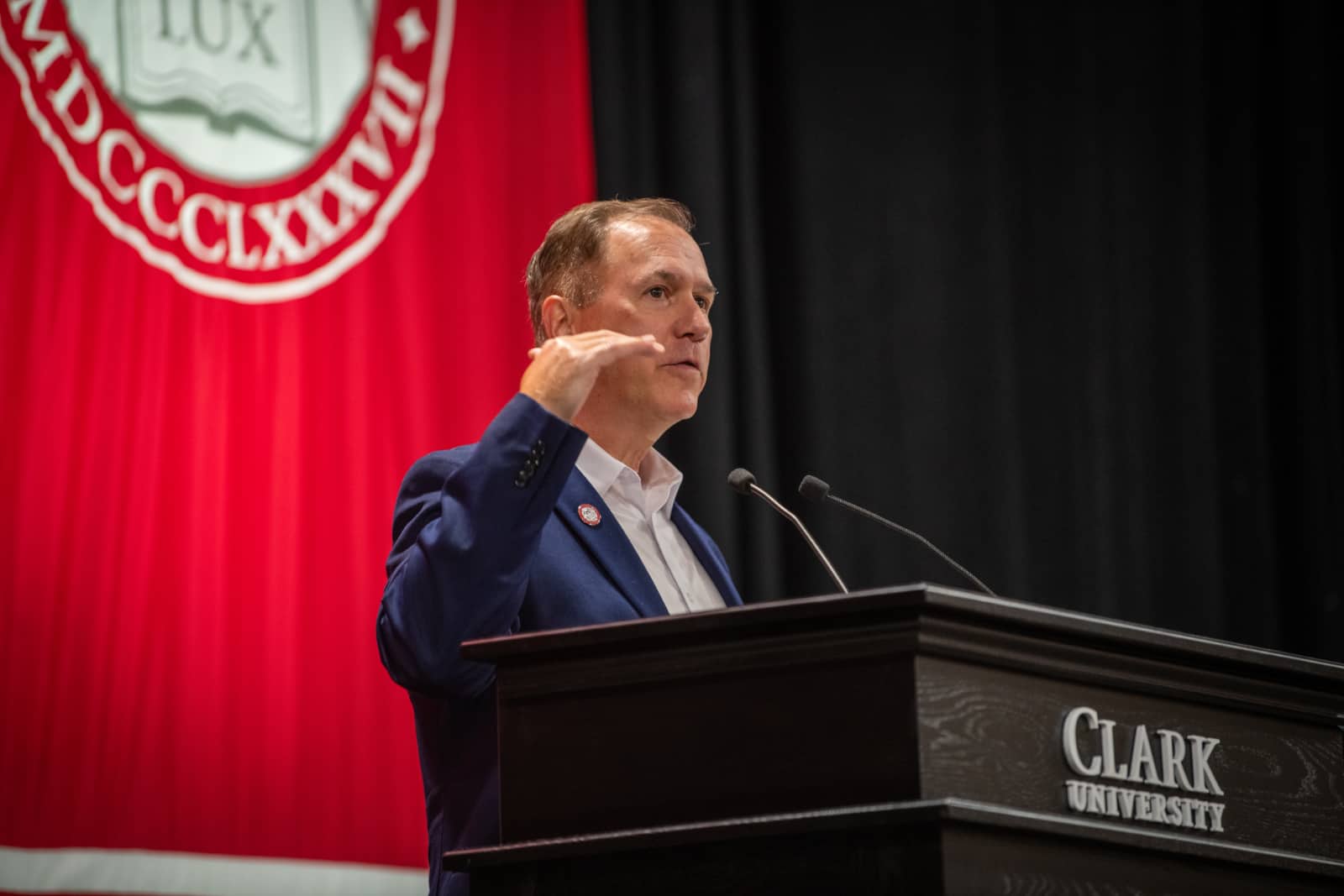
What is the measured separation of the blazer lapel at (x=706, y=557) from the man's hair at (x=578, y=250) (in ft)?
1.17

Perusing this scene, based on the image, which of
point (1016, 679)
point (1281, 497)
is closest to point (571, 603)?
point (1016, 679)

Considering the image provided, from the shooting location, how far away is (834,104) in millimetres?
4727

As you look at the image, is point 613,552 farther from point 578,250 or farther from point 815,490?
point 578,250

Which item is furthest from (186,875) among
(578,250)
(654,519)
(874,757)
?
(874,757)

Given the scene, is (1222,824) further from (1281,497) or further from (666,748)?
(1281,497)

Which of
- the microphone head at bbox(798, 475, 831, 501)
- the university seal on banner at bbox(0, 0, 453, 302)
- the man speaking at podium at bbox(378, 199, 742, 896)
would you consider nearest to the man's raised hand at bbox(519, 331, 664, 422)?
the man speaking at podium at bbox(378, 199, 742, 896)

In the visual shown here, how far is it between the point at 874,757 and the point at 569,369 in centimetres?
58

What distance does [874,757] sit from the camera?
5.04 feet

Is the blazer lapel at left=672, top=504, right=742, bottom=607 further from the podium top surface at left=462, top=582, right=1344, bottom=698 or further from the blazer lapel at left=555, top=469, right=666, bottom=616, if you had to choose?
the podium top surface at left=462, top=582, right=1344, bottom=698

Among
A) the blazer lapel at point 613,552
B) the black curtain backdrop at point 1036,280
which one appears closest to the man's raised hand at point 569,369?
the blazer lapel at point 613,552

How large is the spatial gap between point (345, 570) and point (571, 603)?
1.63m

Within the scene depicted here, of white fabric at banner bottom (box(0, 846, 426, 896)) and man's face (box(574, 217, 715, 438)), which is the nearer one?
man's face (box(574, 217, 715, 438))

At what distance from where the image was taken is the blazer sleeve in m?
1.80

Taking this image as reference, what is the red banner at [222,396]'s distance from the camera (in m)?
3.25
